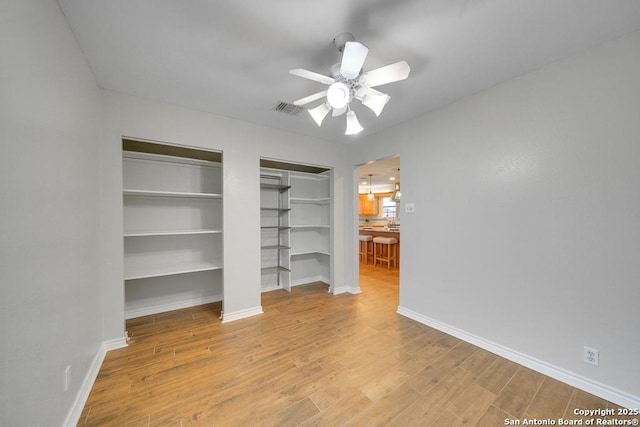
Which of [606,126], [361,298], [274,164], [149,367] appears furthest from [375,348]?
[274,164]

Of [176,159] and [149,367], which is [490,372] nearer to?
[149,367]

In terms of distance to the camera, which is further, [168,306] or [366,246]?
[366,246]

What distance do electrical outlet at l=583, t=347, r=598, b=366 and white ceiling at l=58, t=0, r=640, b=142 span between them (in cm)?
225

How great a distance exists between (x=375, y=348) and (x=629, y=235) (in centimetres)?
210

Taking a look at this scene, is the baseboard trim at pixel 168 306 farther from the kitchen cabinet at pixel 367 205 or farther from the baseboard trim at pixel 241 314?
the kitchen cabinet at pixel 367 205

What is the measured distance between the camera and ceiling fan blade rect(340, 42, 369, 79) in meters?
1.38

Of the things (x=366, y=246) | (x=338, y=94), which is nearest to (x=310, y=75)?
(x=338, y=94)

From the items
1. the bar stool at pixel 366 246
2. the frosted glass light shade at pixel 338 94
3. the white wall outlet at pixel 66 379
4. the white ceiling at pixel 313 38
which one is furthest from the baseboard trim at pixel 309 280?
the frosted glass light shade at pixel 338 94

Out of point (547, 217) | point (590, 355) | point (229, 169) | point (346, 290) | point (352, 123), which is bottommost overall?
point (346, 290)

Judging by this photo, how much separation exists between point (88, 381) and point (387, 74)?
3.10m

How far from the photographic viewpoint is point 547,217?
1.96 meters

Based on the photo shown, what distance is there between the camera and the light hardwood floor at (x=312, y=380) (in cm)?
156

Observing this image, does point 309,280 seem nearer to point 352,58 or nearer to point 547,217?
point 547,217

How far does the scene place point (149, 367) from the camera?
2.06m
